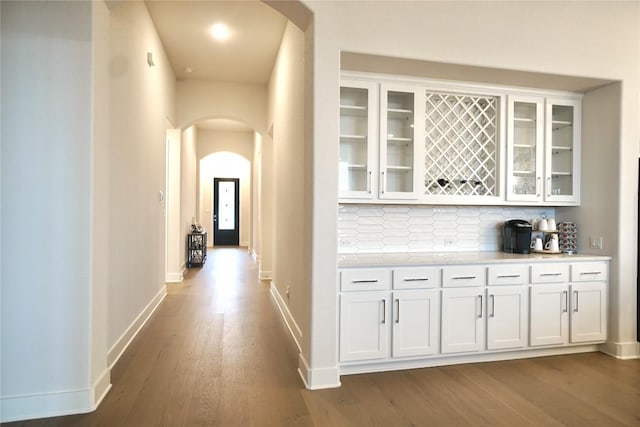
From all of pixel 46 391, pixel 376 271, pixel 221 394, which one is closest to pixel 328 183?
pixel 376 271

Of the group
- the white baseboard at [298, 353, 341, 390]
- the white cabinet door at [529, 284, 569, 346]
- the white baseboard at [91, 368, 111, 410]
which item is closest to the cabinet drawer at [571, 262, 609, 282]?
the white cabinet door at [529, 284, 569, 346]

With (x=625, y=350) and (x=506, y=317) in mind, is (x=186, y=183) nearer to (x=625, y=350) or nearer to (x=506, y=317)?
(x=506, y=317)

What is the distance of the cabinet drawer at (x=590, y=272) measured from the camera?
10.9ft

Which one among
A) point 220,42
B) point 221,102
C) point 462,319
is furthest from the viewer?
point 221,102

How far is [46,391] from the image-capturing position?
2268 mm

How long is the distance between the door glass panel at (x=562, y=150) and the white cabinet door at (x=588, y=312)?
94 cm

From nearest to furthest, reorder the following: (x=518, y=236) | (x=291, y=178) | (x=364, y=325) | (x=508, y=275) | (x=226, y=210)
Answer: (x=364, y=325) < (x=508, y=275) < (x=518, y=236) < (x=291, y=178) < (x=226, y=210)

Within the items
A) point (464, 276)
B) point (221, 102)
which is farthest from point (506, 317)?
point (221, 102)

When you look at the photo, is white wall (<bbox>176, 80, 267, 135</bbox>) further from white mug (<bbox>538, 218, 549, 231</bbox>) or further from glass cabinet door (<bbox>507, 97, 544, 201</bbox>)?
white mug (<bbox>538, 218, 549, 231</bbox>)

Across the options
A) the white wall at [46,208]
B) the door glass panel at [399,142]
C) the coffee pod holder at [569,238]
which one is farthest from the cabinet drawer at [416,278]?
the white wall at [46,208]

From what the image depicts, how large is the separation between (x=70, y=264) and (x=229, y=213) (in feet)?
36.1

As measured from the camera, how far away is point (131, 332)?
3588mm

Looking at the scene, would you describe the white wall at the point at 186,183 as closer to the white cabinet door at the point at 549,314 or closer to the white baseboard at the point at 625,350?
the white cabinet door at the point at 549,314

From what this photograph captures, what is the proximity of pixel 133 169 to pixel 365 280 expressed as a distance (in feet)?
7.97
